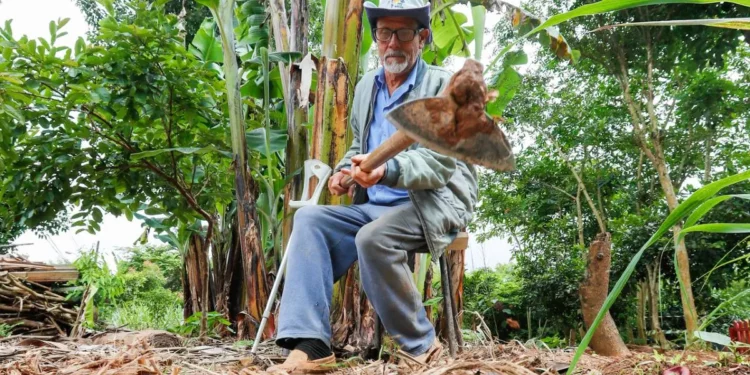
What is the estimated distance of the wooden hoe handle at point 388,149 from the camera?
130 cm

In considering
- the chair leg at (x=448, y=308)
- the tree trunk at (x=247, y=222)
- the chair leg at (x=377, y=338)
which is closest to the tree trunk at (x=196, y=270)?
the tree trunk at (x=247, y=222)

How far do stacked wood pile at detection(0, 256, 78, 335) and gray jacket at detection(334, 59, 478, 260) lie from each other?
2439mm

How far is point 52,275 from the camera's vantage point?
3.93 metres

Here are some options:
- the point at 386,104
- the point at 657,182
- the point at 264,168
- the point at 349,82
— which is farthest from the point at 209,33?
the point at 657,182

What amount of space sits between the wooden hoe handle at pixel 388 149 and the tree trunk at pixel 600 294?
7.67 ft

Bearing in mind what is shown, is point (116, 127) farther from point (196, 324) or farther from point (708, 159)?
point (708, 159)

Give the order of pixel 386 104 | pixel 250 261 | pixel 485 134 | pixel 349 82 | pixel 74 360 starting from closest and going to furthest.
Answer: pixel 485 134, pixel 74 360, pixel 386 104, pixel 349 82, pixel 250 261

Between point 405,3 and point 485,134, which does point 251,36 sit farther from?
point 485,134

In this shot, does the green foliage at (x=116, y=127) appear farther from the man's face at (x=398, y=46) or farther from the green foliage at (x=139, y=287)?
the man's face at (x=398, y=46)

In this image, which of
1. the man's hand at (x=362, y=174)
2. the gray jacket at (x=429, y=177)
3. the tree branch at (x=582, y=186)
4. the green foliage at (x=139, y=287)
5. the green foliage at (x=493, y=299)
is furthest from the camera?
the tree branch at (x=582, y=186)

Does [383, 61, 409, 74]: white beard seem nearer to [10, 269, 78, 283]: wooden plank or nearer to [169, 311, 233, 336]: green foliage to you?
[169, 311, 233, 336]: green foliage

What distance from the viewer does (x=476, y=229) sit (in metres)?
10.4

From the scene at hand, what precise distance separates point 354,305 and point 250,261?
808mm

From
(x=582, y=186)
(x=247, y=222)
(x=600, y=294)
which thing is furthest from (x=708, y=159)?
(x=247, y=222)
